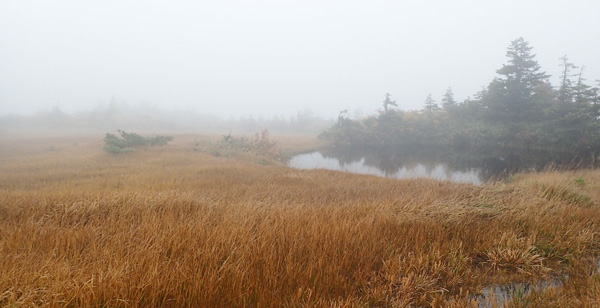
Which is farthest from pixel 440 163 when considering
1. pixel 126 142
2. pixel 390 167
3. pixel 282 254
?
pixel 126 142

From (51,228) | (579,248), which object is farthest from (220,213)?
(579,248)

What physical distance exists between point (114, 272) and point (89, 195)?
4.37 metres

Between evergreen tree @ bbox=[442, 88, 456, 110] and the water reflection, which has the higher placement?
evergreen tree @ bbox=[442, 88, 456, 110]

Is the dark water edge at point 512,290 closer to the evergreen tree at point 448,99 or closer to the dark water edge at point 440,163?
the dark water edge at point 440,163

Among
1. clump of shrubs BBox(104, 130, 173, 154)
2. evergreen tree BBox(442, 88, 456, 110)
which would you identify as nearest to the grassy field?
clump of shrubs BBox(104, 130, 173, 154)

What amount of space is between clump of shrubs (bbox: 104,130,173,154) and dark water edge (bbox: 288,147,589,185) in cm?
1080

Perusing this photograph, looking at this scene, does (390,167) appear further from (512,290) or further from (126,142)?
(512,290)

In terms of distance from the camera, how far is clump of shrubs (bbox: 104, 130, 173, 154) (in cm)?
1820

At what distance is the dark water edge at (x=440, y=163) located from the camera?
1809cm

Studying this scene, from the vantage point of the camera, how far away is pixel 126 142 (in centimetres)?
1952

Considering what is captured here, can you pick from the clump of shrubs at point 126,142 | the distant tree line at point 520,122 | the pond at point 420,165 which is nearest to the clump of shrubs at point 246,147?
the pond at point 420,165

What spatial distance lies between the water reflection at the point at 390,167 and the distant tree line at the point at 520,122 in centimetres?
567

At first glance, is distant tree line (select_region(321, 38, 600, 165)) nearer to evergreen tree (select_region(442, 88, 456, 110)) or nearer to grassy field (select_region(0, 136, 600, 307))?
evergreen tree (select_region(442, 88, 456, 110))

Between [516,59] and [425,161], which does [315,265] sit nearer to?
[425,161]
